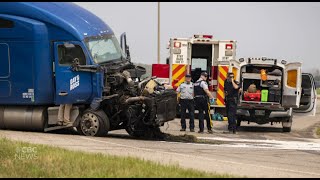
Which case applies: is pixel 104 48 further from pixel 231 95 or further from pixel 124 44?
pixel 231 95

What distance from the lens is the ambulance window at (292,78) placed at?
1898cm

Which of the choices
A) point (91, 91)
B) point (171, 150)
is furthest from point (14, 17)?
point (171, 150)

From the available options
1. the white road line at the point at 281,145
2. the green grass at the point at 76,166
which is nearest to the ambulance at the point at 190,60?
the white road line at the point at 281,145

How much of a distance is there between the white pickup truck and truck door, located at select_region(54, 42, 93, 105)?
21.9 ft

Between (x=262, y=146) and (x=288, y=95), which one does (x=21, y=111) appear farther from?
(x=288, y=95)

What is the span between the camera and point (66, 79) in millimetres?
13977

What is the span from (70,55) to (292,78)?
8343 mm

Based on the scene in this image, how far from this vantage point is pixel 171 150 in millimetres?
11773

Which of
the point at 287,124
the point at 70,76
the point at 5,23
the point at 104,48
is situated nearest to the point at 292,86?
the point at 287,124

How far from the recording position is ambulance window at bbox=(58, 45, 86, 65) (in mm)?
13891

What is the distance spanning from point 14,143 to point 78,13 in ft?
14.9

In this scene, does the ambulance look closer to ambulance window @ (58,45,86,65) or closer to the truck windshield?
the truck windshield

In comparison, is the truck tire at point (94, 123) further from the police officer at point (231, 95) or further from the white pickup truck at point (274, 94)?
the white pickup truck at point (274, 94)

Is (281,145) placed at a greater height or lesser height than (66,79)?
lesser
